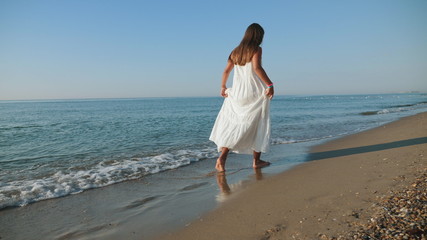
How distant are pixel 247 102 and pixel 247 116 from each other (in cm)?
23

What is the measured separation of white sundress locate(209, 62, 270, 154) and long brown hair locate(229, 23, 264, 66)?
130 millimetres

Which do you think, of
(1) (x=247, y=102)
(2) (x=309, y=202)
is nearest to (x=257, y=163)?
(1) (x=247, y=102)

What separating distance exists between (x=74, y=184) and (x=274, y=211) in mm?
3107

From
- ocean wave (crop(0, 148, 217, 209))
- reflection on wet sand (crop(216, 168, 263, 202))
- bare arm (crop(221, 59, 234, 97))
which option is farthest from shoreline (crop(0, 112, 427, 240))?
bare arm (crop(221, 59, 234, 97))

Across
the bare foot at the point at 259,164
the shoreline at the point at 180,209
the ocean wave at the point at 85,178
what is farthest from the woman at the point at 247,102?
the ocean wave at the point at 85,178

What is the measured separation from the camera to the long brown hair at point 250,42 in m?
3.87

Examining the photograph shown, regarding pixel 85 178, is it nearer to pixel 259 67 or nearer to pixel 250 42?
pixel 259 67

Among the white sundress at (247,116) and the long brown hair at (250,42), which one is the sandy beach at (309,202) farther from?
the long brown hair at (250,42)

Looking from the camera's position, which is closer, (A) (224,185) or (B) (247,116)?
(A) (224,185)

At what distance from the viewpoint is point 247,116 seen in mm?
4094

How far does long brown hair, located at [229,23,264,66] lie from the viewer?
3869mm

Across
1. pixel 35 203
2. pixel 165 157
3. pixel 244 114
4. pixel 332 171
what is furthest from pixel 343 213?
pixel 165 157

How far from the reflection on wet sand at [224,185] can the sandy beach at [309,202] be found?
0.03 meters

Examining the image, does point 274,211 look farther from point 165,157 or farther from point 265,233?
point 165,157
